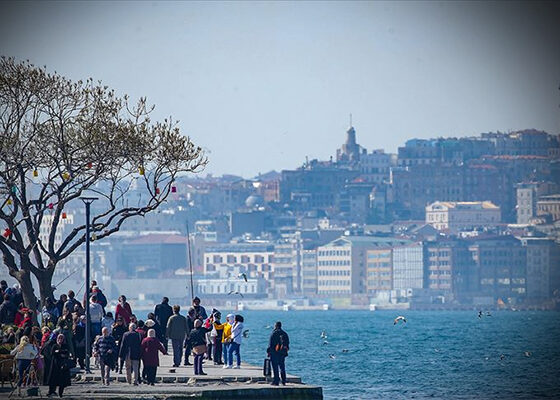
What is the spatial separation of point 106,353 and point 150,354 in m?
0.72

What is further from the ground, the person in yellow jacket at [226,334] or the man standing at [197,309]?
the man standing at [197,309]

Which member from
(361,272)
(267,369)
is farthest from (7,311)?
(361,272)

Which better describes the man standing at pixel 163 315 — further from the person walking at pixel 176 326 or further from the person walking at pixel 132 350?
the person walking at pixel 132 350

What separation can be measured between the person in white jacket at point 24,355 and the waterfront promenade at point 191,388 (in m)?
0.41

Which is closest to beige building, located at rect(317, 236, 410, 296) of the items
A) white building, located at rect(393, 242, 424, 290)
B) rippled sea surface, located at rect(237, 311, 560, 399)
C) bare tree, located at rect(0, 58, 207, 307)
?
white building, located at rect(393, 242, 424, 290)

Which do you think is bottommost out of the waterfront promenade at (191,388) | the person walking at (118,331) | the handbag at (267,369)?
the waterfront promenade at (191,388)

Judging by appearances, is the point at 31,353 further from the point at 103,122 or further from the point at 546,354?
the point at 546,354

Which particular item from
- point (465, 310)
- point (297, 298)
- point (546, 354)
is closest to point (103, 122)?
point (546, 354)

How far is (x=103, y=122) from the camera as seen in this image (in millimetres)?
35938

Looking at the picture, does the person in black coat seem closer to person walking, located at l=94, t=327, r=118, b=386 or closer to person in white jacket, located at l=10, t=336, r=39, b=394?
person in white jacket, located at l=10, t=336, r=39, b=394

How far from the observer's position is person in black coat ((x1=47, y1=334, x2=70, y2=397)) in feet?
89.5

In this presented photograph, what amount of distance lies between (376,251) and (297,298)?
10330 mm

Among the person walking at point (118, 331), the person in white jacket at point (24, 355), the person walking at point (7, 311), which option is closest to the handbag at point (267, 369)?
the person walking at point (118, 331)

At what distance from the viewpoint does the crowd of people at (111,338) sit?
1097 inches
